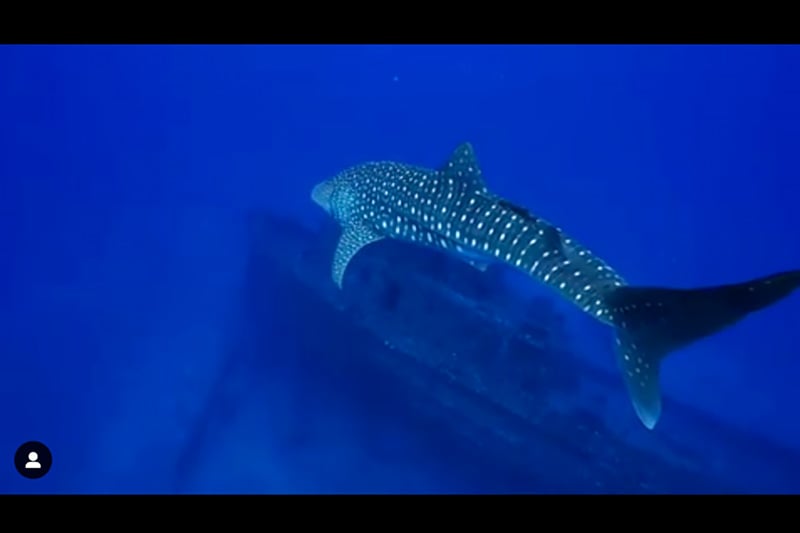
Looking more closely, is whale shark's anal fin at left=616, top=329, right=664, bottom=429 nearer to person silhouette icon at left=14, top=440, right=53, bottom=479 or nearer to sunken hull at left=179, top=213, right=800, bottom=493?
sunken hull at left=179, top=213, right=800, bottom=493

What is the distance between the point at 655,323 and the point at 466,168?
→ 264 centimetres

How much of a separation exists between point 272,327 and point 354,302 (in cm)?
195

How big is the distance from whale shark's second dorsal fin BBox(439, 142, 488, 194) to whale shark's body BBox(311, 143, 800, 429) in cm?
1

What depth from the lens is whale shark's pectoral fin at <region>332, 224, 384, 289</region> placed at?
27.1 feet

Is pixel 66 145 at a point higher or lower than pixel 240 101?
lower

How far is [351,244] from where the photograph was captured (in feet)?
27.4

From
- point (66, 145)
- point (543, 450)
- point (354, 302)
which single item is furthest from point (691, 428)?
point (66, 145)

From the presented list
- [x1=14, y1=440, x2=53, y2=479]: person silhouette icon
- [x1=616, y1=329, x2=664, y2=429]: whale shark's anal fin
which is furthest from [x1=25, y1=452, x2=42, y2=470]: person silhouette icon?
[x1=616, y1=329, x2=664, y2=429]: whale shark's anal fin

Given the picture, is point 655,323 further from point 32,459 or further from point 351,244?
point 32,459
